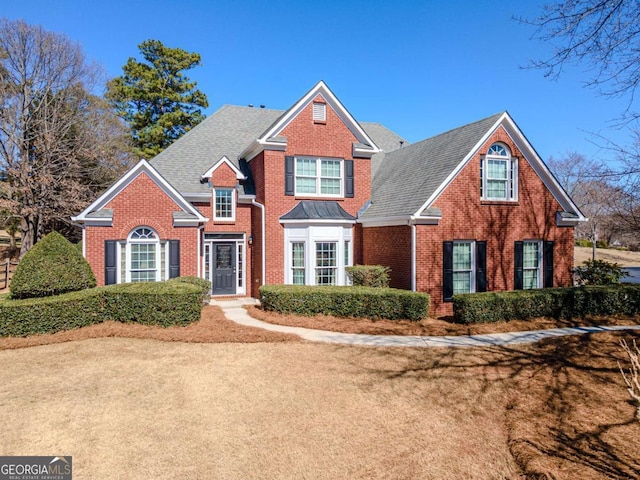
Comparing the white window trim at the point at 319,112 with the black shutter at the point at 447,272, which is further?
the white window trim at the point at 319,112

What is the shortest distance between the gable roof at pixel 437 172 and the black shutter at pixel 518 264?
2876 millimetres

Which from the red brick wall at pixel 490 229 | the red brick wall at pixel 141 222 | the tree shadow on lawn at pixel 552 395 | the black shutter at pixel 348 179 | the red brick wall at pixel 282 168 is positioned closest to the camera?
the tree shadow on lawn at pixel 552 395

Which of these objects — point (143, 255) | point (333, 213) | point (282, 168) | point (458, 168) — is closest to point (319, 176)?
point (282, 168)

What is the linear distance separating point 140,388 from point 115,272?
9.15 metres

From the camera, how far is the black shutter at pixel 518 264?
52.2ft

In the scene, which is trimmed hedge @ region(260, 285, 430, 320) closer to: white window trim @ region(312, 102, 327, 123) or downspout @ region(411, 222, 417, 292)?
downspout @ region(411, 222, 417, 292)

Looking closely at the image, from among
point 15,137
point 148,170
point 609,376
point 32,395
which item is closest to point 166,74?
point 15,137

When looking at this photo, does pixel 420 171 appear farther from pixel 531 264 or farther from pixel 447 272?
pixel 531 264

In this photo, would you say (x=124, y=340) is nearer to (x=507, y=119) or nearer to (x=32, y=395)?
(x=32, y=395)

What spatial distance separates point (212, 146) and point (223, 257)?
243 inches

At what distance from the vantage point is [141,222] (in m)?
15.3

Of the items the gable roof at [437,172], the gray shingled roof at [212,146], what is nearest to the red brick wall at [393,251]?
the gable roof at [437,172]

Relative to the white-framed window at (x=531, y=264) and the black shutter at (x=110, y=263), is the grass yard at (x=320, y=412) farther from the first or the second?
the white-framed window at (x=531, y=264)

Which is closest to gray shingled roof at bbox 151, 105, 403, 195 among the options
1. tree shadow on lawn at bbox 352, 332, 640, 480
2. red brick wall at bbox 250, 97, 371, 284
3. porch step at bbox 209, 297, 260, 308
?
red brick wall at bbox 250, 97, 371, 284
